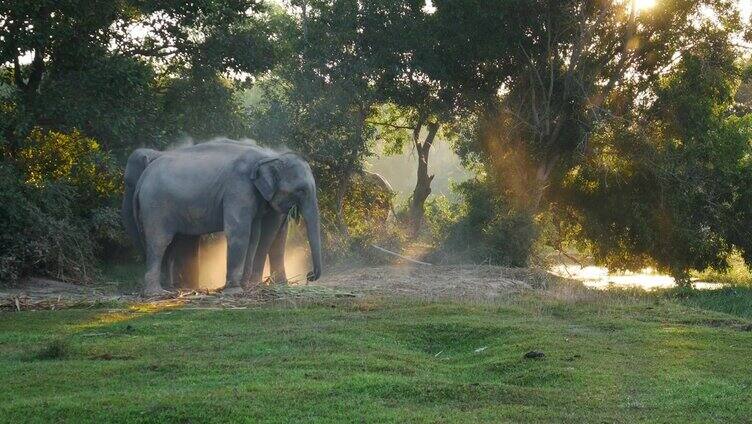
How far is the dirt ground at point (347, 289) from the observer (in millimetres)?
17516

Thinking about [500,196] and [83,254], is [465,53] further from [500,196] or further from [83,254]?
[83,254]

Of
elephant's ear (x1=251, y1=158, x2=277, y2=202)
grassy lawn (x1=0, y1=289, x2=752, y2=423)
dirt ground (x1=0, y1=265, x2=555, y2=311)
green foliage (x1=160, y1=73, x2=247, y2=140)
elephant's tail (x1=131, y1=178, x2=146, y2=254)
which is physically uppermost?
green foliage (x1=160, y1=73, x2=247, y2=140)

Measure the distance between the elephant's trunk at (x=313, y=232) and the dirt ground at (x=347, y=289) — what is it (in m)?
0.36

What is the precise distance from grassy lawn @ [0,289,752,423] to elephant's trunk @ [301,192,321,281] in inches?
95.4

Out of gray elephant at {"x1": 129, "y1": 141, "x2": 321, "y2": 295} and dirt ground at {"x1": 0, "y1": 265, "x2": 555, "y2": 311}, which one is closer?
dirt ground at {"x1": 0, "y1": 265, "x2": 555, "y2": 311}

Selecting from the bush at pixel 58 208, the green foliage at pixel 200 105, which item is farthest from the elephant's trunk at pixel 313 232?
the green foliage at pixel 200 105

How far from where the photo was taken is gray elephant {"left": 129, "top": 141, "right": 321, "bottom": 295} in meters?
19.3

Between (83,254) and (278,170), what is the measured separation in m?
5.82

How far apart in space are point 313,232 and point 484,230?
348 inches

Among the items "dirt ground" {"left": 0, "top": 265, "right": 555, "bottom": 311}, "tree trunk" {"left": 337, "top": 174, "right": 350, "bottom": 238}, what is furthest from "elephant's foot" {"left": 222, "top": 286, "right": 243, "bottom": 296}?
"tree trunk" {"left": 337, "top": 174, "right": 350, "bottom": 238}

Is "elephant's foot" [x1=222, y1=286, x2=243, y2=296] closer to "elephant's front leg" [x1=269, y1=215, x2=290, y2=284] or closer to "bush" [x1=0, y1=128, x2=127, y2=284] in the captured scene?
"elephant's front leg" [x1=269, y1=215, x2=290, y2=284]

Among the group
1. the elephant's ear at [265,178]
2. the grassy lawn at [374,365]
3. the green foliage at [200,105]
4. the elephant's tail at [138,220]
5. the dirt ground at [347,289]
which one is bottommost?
the grassy lawn at [374,365]

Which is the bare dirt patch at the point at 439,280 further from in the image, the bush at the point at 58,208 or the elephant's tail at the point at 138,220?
the bush at the point at 58,208

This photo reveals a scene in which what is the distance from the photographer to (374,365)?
11.1 m
